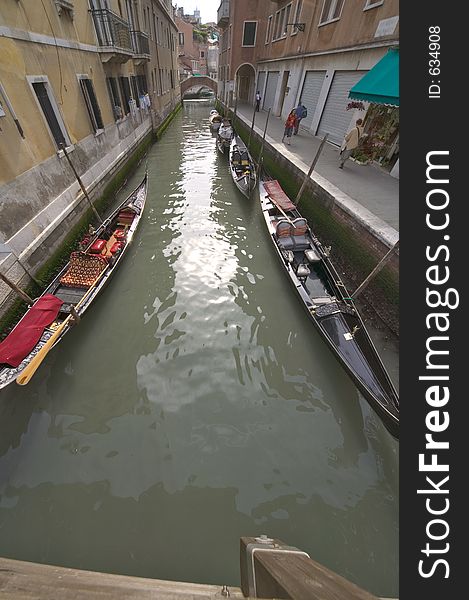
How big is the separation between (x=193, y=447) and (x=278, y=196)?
26.2 feet

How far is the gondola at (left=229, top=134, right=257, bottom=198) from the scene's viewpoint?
1067 centimetres

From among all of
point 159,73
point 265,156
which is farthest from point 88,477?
point 159,73

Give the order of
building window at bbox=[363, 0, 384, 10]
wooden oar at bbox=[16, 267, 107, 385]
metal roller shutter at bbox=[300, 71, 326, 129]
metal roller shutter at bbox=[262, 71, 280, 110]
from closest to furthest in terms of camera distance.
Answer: wooden oar at bbox=[16, 267, 107, 385], building window at bbox=[363, 0, 384, 10], metal roller shutter at bbox=[300, 71, 326, 129], metal roller shutter at bbox=[262, 71, 280, 110]

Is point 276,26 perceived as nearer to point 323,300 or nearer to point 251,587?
point 323,300

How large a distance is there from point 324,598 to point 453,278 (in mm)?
2239

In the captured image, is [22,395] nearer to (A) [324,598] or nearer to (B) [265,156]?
(A) [324,598]

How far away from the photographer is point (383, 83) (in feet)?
24.5

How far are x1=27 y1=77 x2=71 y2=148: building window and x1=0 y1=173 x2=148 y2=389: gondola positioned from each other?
2389 mm

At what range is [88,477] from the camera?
11.7 feet

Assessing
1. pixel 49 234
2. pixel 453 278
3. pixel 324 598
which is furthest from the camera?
pixel 49 234

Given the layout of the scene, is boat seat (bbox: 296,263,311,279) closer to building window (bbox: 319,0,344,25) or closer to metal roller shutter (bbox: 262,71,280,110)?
building window (bbox: 319,0,344,25)

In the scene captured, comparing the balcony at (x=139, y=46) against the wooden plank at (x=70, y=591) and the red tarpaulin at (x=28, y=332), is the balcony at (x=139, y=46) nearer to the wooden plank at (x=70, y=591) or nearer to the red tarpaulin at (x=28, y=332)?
the red tarpaulin at (x=28, y=332)

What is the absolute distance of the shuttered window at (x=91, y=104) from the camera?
29.6 ft

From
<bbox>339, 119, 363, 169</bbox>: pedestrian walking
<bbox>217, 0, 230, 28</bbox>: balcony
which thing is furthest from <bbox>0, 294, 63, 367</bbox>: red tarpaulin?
<bbox>217, 0, 230, 28</bbox>: balcony
